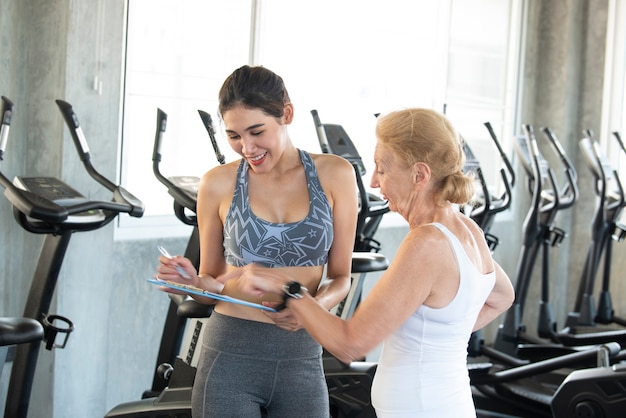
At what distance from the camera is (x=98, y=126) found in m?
3.48

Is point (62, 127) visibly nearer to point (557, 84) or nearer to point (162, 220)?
point (162, 220)

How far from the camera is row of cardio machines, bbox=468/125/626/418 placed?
4.53 metres

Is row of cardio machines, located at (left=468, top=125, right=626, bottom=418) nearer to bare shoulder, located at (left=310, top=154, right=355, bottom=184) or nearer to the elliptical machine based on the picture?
bare shoulder, located at (left=310, top=154, right=355, bottom=184)

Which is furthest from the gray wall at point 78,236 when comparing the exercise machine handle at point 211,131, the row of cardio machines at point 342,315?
the exercise machine handle at point 211,131

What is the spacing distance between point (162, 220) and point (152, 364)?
28.7 inches

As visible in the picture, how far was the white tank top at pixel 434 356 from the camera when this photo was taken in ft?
5.48

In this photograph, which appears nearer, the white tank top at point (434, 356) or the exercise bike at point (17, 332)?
the white tank top at point (434, 356)

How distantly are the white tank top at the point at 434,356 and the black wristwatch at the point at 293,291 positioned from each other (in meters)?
0.21

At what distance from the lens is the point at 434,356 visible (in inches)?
66.7

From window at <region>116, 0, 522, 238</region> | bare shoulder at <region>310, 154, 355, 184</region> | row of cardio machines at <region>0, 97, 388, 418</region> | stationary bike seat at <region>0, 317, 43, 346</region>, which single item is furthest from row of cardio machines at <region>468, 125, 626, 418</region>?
stationary bike seat at <region>0, 317, 43, 346</region>

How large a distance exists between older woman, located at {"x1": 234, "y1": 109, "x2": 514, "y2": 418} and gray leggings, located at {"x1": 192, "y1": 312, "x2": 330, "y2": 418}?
21cm

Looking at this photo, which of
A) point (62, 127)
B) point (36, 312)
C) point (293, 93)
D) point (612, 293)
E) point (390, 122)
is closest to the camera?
point (390, 122)

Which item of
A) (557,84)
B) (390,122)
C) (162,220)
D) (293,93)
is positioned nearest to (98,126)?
(162,220)

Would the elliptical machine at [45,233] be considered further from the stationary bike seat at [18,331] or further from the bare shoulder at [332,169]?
the bare shoulder at [332,169]
